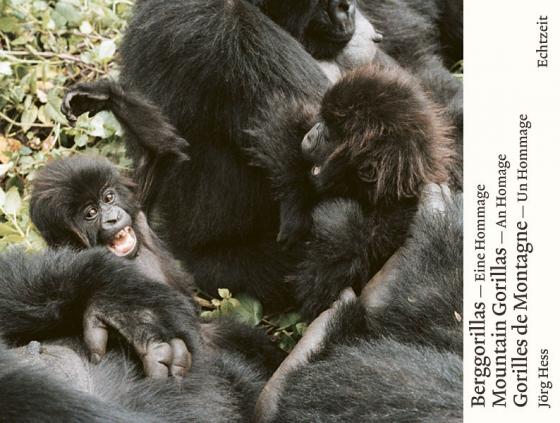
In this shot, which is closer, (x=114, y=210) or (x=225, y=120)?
(x=114, y=210)

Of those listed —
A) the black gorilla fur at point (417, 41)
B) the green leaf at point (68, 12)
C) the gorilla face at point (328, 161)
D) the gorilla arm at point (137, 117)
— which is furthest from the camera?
the green leaf at point (68, 12)

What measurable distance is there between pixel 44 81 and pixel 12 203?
788 millimetres

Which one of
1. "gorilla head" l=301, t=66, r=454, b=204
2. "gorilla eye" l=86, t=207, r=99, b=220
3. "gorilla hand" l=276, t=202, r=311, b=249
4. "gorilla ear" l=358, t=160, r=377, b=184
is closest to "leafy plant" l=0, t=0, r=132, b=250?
"gorilla eye" l=86, t=207, r=99, b=220

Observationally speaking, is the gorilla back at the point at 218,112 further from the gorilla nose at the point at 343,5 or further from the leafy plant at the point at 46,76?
the leafy plant at the point at 46,76

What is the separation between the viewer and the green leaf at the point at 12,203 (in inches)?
173

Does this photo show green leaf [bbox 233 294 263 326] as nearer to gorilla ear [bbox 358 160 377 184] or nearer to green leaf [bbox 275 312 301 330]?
green leaf [bbox 275 312 301 330]

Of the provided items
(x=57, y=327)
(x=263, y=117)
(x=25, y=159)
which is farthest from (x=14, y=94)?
(x=57, y=327)

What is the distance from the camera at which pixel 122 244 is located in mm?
3709

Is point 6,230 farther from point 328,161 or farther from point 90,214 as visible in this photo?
point 328,161

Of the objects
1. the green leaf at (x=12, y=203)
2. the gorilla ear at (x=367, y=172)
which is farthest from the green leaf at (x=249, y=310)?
the green leaf at (x=12, y=203)

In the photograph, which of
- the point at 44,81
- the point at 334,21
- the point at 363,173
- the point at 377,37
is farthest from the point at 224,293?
the point at 44,81

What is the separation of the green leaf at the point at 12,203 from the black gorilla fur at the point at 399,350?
1.69 metres
